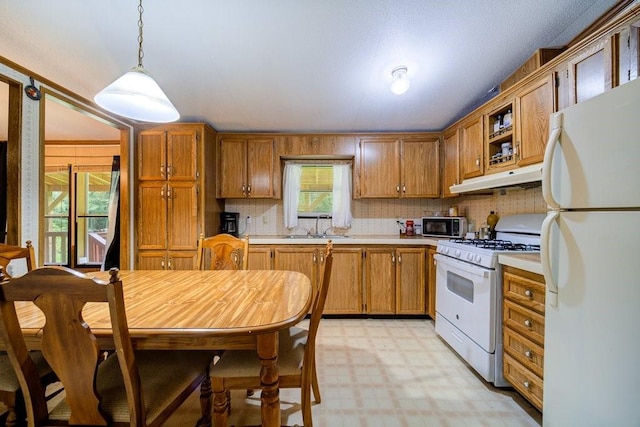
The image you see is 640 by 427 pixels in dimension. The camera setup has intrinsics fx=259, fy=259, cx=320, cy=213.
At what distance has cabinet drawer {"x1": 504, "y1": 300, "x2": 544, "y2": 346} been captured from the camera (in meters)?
1.45

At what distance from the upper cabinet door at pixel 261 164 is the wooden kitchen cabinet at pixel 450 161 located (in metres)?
2.11

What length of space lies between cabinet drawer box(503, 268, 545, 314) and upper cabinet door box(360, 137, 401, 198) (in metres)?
1.73

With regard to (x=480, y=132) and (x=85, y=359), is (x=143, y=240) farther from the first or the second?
(x=480, y=132)

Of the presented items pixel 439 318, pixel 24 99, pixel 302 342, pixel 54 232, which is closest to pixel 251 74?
pixel 24 99

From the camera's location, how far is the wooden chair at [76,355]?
2.57ft

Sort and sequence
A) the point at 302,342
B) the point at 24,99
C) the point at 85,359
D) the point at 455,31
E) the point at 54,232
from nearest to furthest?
the point at 85,359, the point at 302,342, the point at 455,31, the point at 24,99, the point at 54,232

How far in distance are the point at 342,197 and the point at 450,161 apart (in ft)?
4.47

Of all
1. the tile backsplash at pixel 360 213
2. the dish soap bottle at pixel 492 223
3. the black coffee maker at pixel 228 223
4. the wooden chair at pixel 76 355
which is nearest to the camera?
the wooden chair at pixel 76 355

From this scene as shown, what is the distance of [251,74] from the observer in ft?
6.70

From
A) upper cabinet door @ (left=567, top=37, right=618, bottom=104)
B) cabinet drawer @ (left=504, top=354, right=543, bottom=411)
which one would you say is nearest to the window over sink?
cabinet drawer @ (left=504, top=354, right=543, bottom=411)

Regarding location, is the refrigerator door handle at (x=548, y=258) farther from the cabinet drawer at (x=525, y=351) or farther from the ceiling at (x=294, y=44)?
the ceiling at (x=294, y=44)

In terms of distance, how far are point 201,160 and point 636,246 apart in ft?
10.7

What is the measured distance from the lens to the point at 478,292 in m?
1.89

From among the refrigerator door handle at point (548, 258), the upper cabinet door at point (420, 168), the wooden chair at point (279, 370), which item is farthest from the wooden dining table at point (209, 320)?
the upper cabinet door at point (420, 168)
